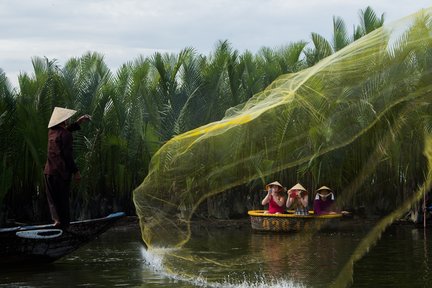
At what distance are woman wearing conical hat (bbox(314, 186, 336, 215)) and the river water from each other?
27 centimetres

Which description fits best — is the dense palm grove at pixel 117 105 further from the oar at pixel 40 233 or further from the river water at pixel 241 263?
the oar at pixel 40 233

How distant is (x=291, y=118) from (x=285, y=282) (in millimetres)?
3751

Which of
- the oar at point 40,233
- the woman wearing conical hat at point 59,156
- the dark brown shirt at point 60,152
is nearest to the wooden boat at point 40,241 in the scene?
the oar at point 40,233

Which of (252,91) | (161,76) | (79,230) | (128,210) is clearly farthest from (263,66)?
(79,230)

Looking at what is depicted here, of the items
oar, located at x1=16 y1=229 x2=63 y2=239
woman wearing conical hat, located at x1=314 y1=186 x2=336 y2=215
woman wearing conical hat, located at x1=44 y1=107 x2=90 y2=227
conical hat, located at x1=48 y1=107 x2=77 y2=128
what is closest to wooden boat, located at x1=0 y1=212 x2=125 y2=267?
oar, located at x1=16 y1=229 x2=63 y2=239

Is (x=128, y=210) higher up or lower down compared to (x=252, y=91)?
lower down

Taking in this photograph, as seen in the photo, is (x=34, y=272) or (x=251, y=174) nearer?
(x=251, y=174)

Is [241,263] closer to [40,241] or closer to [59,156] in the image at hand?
[59,156]

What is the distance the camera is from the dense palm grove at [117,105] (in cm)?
2228

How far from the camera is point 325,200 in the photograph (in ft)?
25.3

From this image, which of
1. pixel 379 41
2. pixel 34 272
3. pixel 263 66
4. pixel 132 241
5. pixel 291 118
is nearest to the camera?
pixel 379 41

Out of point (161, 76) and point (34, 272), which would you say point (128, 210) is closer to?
point (161, 76)

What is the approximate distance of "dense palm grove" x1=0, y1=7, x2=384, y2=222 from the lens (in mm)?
22281

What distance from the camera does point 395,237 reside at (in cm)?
1878
